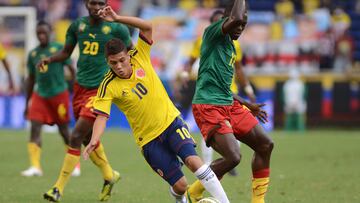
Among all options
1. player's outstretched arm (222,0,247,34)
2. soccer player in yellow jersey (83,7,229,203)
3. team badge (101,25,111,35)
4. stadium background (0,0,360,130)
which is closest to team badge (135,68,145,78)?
soccer player in yellow jersey (83,7,229,203)

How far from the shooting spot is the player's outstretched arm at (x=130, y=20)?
30.1 ft

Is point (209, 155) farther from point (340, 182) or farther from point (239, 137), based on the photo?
point (239, 137)

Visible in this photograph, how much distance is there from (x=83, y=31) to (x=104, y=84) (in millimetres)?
2766

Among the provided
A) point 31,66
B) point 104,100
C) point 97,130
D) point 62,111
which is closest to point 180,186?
point 97,130

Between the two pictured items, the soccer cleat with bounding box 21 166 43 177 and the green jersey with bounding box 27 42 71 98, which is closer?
the soccer cleat with bounding box 21 166 43 177

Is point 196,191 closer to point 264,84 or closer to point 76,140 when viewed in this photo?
point 76,140

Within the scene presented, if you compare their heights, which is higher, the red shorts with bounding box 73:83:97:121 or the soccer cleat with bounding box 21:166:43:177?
the red shorts with bounding box 73:83:97:121

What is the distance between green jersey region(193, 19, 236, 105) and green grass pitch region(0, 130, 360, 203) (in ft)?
6.40

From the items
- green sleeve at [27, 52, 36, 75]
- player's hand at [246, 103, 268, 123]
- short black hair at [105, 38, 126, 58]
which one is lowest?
green sleeve at [27, 52, 36, 75]

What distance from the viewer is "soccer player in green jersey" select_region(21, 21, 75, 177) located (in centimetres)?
1568

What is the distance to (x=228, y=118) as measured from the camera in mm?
10062

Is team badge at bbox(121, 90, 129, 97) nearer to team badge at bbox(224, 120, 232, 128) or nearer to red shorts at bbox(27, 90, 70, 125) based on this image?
team badge at bbox(224, 120, 232, 128)

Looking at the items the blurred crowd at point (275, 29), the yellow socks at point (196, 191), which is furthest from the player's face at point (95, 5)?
the blurred crowd at point (275, 29)

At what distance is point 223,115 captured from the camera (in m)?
10.0
